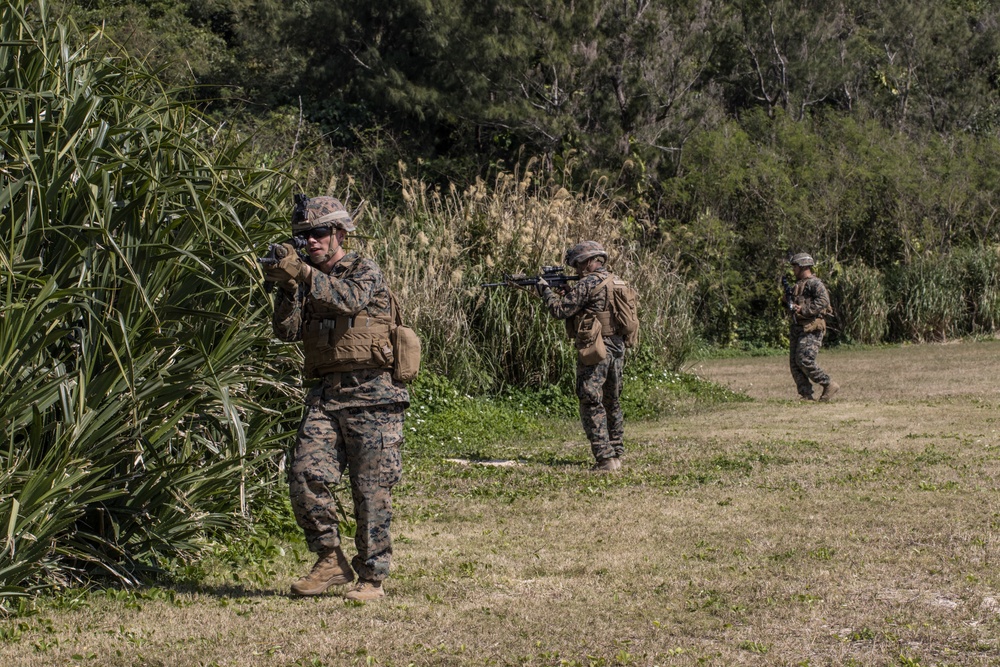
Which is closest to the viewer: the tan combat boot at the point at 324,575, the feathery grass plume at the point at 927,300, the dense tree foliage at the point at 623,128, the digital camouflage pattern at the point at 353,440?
the digital camouflage pattern at the point at 353,440

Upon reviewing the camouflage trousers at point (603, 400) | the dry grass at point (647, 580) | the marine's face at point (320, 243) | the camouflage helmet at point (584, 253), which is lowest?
the dry grass at point (647, 580)

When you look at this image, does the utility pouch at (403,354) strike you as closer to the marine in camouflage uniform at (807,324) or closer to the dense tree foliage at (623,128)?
the marine in camouflage uniform at (807,324)

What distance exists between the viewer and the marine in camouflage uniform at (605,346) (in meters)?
10.4

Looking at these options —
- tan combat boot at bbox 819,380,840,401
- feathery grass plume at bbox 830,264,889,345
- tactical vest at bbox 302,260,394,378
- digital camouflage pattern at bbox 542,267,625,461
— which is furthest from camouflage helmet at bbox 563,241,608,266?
feathery grass plume at bbox 830,264,889,345

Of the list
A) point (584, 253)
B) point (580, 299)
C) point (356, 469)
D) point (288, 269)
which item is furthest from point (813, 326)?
point (288, 269)

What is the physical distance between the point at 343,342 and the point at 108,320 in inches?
41.3

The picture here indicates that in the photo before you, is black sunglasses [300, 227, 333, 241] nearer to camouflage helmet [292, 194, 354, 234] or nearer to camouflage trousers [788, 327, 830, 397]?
camouflage helmet [292, 194, 354, 234]

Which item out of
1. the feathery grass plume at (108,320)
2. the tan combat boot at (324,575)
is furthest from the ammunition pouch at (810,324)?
the tan combat boot at (324,575)

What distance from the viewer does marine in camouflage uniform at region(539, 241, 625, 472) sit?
34.0ft

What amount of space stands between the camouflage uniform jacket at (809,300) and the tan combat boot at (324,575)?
11.1m

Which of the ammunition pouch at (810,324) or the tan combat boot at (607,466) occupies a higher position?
the ammunition pouch at (810,324)

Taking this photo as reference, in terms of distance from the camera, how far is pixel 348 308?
595 cm

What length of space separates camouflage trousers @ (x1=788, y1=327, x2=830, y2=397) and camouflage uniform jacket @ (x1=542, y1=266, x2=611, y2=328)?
6408 mm

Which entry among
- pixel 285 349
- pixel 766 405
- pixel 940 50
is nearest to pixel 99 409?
pixel 285 349
